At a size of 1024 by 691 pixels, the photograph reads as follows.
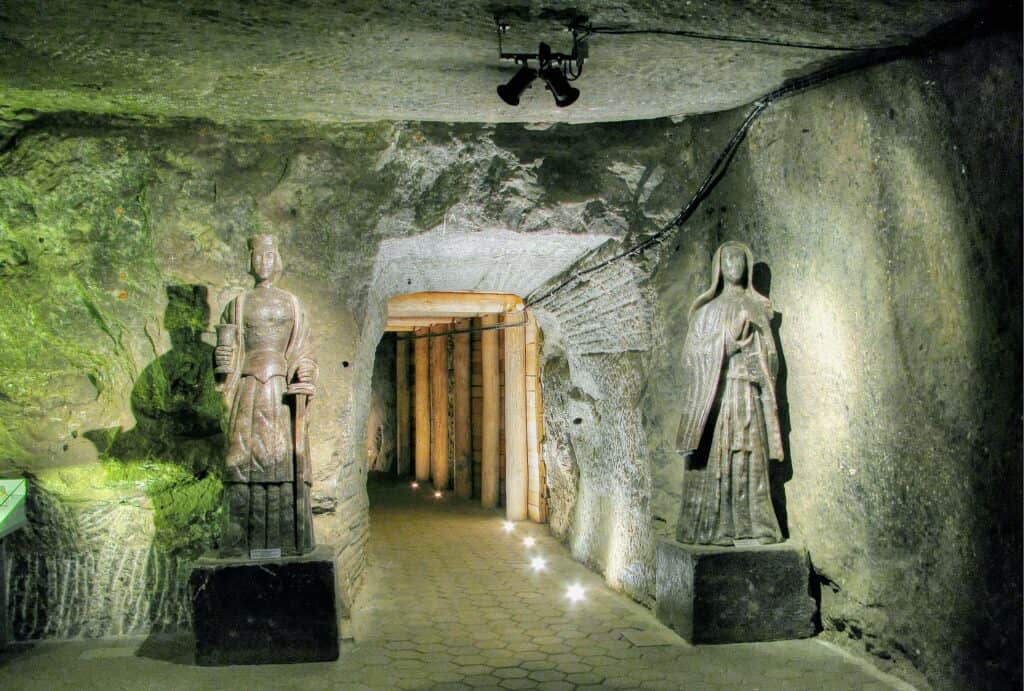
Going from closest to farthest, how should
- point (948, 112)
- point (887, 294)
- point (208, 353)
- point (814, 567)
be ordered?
point (948, 112) → point (887, 294) → point (814, 567) → point (208, 353)

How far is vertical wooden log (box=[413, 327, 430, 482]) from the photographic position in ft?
41.6

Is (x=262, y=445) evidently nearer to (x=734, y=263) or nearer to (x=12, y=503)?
(x=12, y=503)

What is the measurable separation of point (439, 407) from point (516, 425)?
2877mm

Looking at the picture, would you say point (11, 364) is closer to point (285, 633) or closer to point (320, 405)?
point (320, 405)

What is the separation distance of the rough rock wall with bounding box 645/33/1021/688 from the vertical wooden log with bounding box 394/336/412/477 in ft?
28.3

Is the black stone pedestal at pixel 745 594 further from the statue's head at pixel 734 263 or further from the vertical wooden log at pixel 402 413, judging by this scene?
the vertical wooden log at pixel 402 413

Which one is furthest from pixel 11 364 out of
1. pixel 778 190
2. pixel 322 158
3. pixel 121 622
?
pixel 778 190

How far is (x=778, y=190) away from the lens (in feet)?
16.9

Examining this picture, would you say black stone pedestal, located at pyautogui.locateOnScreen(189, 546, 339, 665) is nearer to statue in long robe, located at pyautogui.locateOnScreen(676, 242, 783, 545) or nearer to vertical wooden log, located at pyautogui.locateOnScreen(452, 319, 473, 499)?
statue in long robe, located at pyautogui.locateOnScreen(676, 242, 783, 545)

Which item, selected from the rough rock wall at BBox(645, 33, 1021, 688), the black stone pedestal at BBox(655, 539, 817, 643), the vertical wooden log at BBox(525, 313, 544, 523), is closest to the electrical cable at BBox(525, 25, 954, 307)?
the rough rock wall at BBox(645, 33, 1021, 688)

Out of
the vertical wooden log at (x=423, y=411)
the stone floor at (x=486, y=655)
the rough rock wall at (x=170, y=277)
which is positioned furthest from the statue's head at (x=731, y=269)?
the vertical wooden log at (x=423, y=411)

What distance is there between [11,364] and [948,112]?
545cm

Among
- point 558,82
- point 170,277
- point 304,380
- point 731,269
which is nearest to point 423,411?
point 170,277

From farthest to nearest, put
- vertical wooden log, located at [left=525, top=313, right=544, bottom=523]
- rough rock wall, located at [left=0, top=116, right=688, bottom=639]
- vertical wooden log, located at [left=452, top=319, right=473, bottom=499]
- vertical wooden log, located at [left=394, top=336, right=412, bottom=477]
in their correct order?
vertical wooden log, located at [left=394, top=336, right=412, bottom=477] → vertical wooden log, located at [left=452, top=319, right=473, bottom=499] → vertical wooden log, located at [left=525, top=313, right=544, bottom=523] → rough rock wall, located at [left=0, top=116, right=688, bottom=639]
